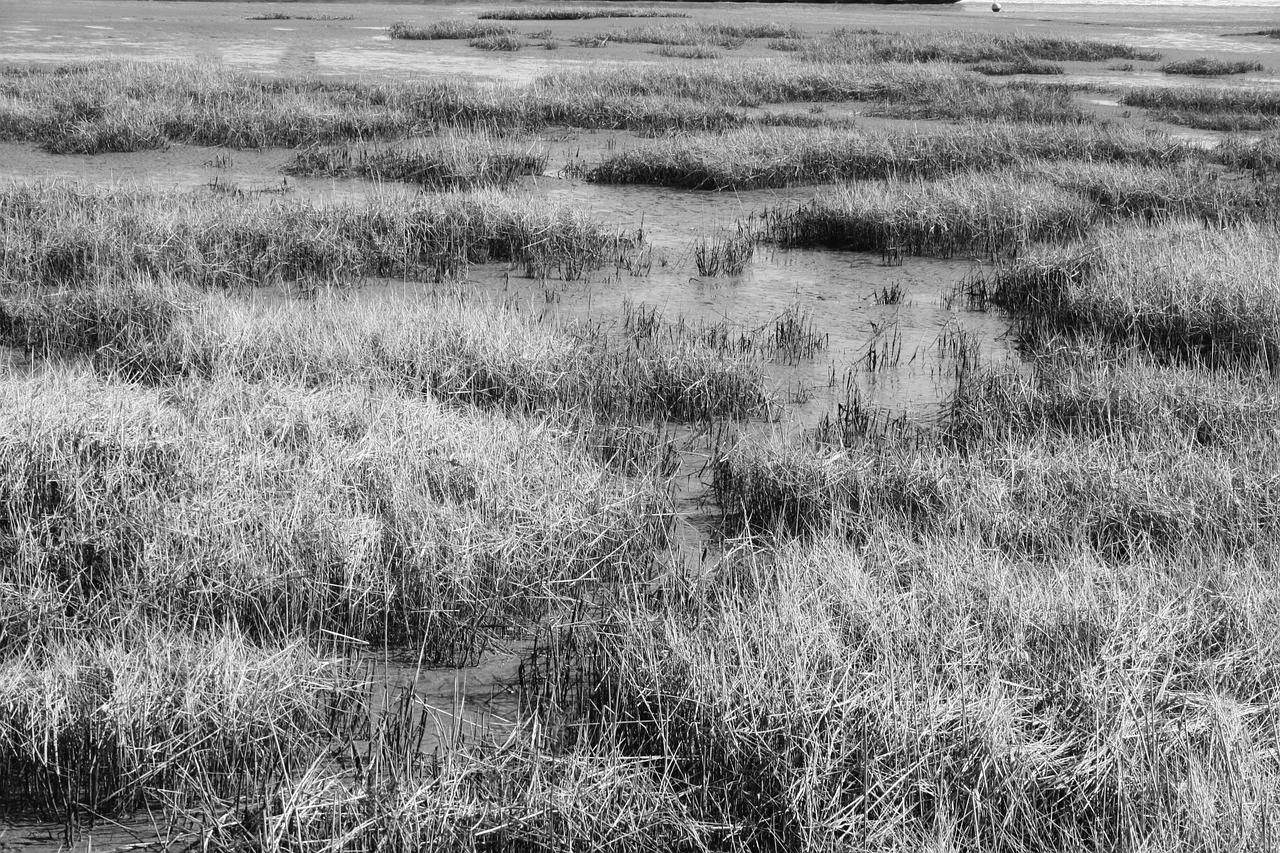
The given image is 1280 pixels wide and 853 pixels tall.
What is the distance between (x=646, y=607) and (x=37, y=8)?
5326 cm

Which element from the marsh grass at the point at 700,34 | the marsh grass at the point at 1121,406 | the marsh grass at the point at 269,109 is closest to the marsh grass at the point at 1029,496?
the marsh grass at the point at 1121,406

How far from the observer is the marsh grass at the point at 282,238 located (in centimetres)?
948

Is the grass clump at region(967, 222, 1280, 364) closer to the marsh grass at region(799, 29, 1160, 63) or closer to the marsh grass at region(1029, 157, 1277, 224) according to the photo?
the marsh grass at region(1029, 157, 1277, 224)

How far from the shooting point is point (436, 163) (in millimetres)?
13672

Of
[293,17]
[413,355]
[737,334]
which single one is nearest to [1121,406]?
[737,334]

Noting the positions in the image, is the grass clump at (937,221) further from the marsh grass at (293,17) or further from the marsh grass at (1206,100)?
the marsh grass at (293,17)

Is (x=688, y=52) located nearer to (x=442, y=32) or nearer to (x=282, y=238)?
(x=442, y=32)

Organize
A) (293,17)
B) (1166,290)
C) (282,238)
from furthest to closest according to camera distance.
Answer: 1. (293,17)
2. (282,238)
3. (1166,290)

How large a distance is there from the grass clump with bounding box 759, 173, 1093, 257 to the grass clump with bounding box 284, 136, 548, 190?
12.2 ft

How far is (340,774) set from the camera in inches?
131

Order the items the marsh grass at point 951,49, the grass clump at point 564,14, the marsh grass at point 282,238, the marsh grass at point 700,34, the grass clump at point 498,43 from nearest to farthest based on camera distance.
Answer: the marsh grass at point 282,238, the marsh grass at point 951,49, the grass clump at point 498,43, the marsh grass at point 700,34, the grass clump at point 564,14

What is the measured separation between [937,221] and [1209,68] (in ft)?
75.8

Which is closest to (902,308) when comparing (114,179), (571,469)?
(571,469)

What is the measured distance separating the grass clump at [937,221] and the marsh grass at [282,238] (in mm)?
2164
